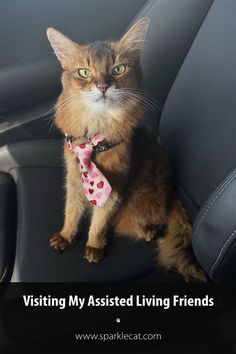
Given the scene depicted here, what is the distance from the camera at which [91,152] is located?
756 mm

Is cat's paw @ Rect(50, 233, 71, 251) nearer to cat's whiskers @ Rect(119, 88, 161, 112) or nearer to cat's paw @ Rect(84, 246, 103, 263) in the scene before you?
cat's paw @ Rect(84, 246, 103, 263)

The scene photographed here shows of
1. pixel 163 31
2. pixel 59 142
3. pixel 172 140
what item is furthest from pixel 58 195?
pixel 163 31

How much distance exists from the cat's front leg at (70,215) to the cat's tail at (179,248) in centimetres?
13

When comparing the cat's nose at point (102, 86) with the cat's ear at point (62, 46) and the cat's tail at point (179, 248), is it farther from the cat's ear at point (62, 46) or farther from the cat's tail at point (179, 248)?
the cat's tail at point (179, 248)

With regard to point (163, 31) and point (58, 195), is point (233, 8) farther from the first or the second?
point (58, 195)

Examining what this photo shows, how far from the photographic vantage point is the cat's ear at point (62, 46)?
0.74 metres

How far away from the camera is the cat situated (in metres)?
0.73

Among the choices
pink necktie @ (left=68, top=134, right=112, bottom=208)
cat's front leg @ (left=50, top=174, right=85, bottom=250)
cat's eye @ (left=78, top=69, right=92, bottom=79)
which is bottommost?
cat's front leg @ (left=50, top=174, right=85, bottom=250)

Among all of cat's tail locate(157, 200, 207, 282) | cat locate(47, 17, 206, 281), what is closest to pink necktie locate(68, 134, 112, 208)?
cat locate(47, 17, 206, 281)

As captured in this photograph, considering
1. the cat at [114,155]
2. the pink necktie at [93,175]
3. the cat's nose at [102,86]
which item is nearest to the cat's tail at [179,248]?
the cat at [114,155]

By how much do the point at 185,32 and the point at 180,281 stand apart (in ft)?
1.28

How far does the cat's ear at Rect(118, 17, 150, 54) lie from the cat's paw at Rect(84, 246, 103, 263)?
299 millimetres

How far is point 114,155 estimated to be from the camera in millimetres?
754

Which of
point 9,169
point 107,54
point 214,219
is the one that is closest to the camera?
point 214,219
